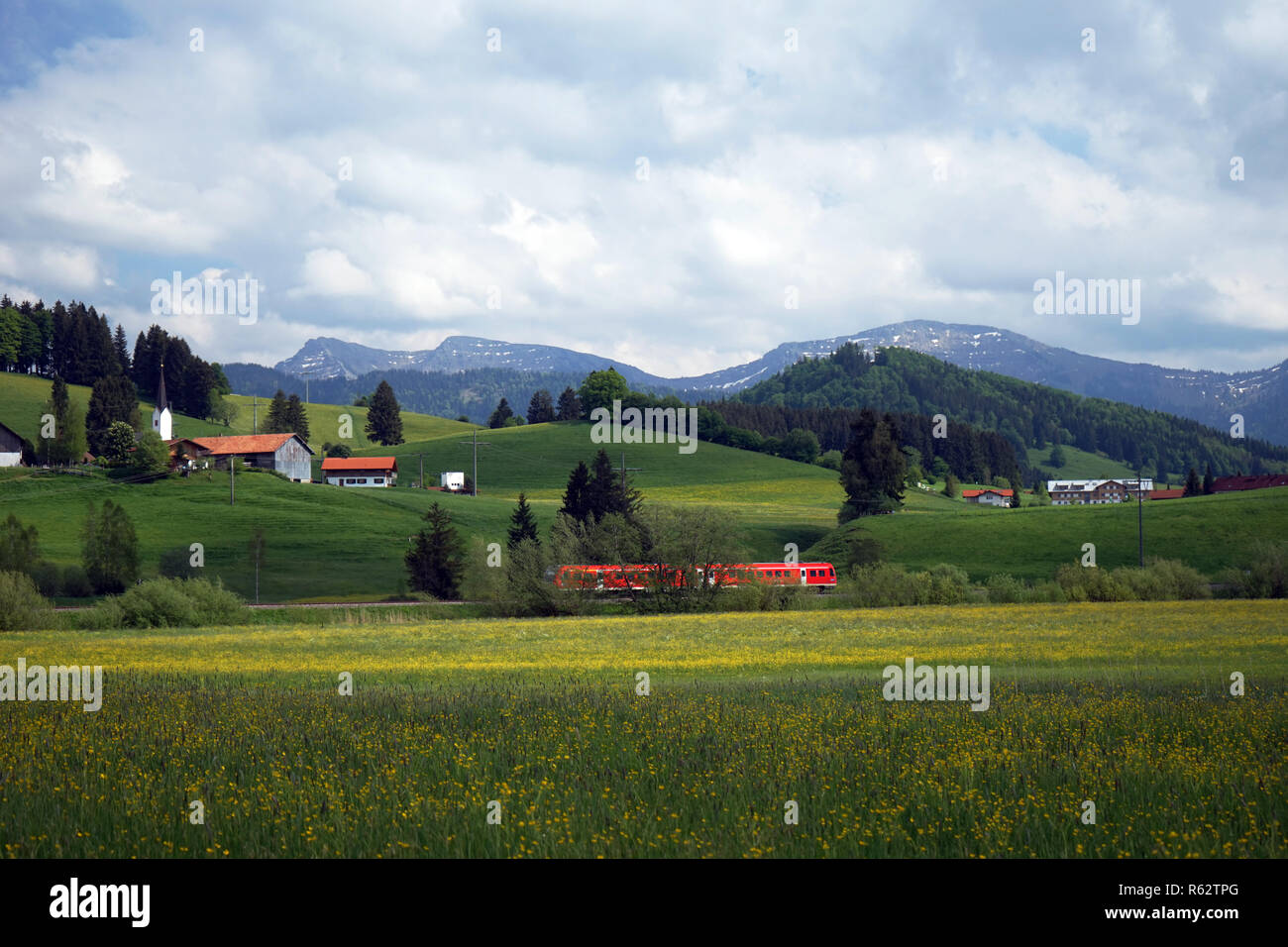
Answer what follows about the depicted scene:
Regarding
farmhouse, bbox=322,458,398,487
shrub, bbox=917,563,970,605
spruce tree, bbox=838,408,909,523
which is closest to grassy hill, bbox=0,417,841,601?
spruce tree, bbox=838,408,909,523

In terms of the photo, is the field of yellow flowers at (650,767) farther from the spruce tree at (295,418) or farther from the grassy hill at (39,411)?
the spruce tree at (295,418)

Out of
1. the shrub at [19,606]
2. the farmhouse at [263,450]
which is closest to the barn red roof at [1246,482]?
the farmhouse at [263,450]

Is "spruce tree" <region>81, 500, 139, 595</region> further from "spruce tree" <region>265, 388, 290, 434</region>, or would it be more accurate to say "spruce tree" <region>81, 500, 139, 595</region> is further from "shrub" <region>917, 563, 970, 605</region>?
"spruce tree" <region>265, 388, 290, 434</region>

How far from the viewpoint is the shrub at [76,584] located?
65750 millimetres

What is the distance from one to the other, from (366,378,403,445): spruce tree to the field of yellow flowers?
17291cm

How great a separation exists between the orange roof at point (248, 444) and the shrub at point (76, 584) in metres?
66.0

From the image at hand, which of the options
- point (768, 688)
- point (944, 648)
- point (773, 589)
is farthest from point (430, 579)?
point (768, 688)

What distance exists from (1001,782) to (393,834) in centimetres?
710

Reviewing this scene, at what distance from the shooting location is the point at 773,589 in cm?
6103

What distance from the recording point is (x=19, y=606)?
48.3 m

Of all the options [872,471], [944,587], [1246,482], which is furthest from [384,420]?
[1246,482]
